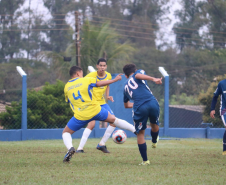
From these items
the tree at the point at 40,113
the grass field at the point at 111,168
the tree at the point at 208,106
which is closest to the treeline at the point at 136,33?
the tree at the point at 208,106

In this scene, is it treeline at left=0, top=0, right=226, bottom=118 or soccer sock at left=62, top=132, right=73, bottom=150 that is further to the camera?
treeline at left=0, top=0, right=226, bottom=118

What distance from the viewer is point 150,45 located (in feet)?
122

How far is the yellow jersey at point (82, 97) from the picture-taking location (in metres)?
5.55

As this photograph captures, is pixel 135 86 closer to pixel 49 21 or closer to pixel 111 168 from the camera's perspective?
pixel 111 168

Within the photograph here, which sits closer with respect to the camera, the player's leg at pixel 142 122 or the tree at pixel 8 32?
the player's leg at pixel 142 122

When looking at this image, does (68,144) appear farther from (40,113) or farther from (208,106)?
(208,106)

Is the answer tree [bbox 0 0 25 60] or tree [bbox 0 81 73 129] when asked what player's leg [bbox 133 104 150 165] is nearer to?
tree [bbox 0 81 73 129]

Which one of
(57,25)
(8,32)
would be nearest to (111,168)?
(8,32)

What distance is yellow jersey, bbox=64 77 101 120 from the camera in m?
5.55

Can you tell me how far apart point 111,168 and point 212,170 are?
138 cm

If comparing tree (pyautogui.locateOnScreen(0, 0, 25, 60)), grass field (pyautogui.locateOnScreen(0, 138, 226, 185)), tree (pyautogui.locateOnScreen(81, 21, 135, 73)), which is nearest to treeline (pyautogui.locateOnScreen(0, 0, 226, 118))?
tree (pyautogui.locateOnScreen(0, 0, 25, 60))

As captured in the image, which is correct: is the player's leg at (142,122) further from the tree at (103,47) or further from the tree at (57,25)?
the tree at (57,25)

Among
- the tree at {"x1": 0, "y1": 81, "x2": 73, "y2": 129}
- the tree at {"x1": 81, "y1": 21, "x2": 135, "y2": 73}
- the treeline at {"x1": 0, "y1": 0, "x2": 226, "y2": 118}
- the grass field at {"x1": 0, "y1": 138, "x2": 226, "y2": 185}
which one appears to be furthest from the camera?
the treeline at {"x1": 0, "y1": 0, "x2": 226, "y2": 118}

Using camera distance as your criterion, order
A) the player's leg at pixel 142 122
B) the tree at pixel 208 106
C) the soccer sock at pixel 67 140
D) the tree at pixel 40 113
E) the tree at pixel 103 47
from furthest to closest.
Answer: the tree at pixel 103 47, the tree at pixel 208 106, the tree at pixel 40 113, the soccer sock at pixel 67 140, the player's leg at pixel 142 122
